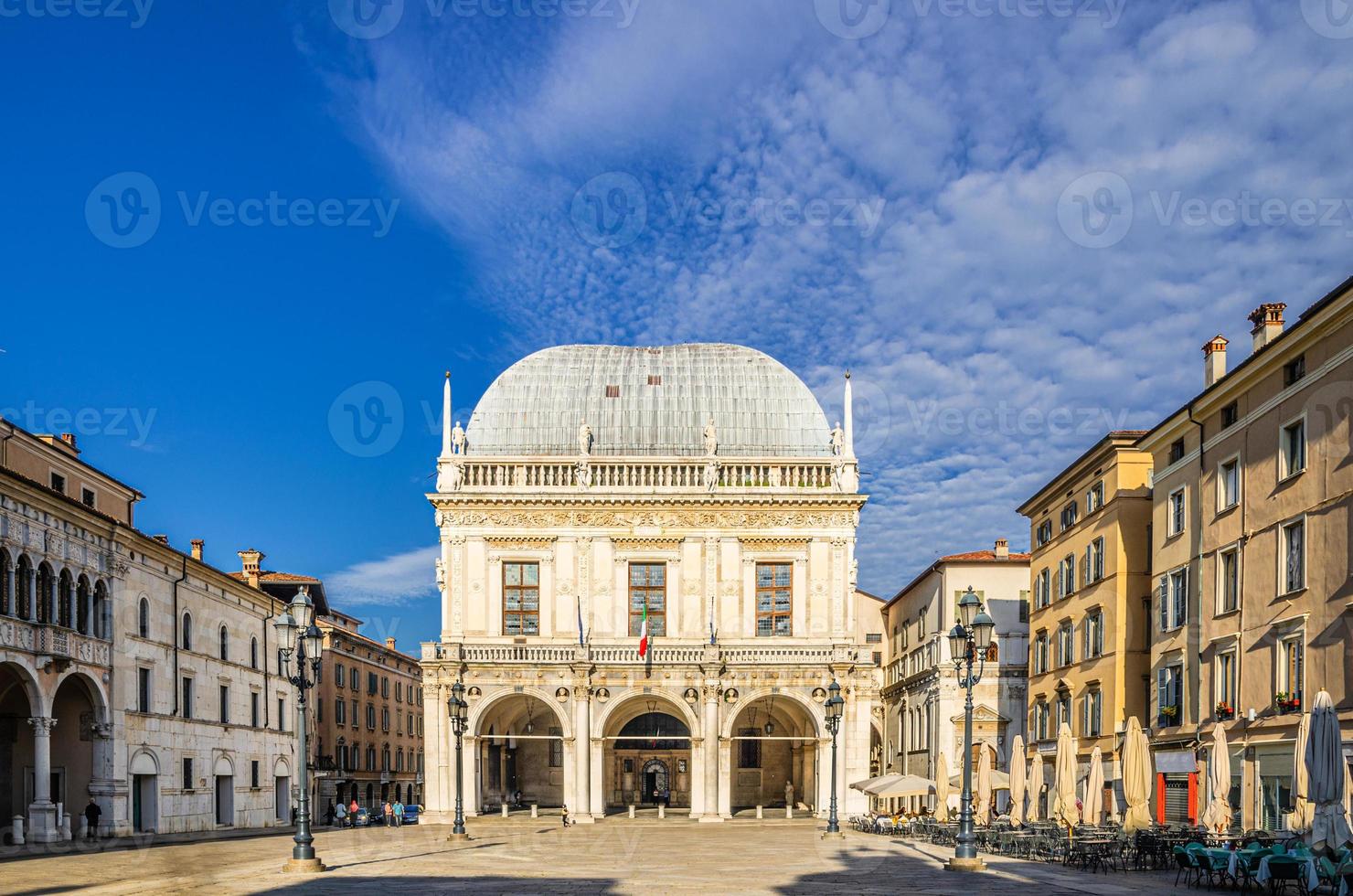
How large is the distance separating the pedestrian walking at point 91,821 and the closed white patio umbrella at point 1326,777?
3569cm

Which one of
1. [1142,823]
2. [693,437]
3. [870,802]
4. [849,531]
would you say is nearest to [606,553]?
[693,437]

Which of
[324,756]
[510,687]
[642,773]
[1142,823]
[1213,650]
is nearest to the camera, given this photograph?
[1142,823]

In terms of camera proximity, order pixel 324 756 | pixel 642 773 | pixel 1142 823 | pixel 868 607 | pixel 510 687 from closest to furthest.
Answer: pixel 1142 823, pixel 510 687, pixel 642 773, pixel 324 756, pixel 868 607

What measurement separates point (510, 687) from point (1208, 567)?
29.9m

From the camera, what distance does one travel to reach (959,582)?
58.3 m

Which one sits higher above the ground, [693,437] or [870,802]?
[693,437]

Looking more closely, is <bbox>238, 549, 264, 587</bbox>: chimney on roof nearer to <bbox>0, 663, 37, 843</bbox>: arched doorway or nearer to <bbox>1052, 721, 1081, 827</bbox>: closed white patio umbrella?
<bbox>0, 663, 37, 843</bbox>: arched doorway

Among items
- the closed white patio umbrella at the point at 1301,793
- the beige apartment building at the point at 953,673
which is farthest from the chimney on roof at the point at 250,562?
the closed white patio umbrella at the point at 1301,793

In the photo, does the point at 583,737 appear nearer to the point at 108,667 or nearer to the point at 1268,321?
the point at 108,667

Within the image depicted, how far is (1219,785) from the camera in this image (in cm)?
2730

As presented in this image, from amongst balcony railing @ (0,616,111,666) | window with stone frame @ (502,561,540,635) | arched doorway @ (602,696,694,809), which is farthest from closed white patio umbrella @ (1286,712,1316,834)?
arched doorway @ (602,696,694,809)

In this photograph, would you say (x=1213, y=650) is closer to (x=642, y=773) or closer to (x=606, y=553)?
(x=606, y=553)

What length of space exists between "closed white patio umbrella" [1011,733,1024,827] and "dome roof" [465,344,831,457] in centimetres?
2529

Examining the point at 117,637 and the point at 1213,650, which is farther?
the point at 117,637
